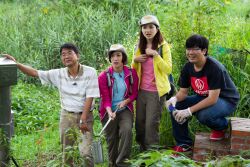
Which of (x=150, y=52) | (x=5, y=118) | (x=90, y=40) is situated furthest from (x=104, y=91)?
(x=90, y=40)

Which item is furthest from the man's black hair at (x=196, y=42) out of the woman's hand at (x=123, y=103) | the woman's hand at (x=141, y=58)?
the woman's hand at (x=123, y=103)

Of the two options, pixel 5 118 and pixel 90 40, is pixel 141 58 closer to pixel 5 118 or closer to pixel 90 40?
pixel 5 118

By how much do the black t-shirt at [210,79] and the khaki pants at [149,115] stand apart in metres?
0.36

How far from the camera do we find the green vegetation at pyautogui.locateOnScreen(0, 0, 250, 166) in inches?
217

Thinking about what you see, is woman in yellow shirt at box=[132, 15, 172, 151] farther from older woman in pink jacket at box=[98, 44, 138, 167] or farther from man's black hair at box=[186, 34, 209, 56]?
man's black hair at box=[186, 34, 209, 56]

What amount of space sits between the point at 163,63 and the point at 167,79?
278mm

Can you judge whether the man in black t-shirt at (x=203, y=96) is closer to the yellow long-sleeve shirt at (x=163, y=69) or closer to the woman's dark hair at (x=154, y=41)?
the yellow long-sleeve shirt at (x=163, y=69)

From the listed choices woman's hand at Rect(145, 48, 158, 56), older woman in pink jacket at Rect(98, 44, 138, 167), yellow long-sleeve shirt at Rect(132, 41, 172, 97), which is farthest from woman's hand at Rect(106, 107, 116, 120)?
woman's hand at Rect(145, 48, 158, 56)

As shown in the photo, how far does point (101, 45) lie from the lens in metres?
9.20

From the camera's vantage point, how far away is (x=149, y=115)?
4.71 metres

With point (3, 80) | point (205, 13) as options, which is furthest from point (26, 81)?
point (3, 80)

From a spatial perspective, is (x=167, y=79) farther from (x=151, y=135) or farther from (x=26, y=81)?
(x=26, y=81)

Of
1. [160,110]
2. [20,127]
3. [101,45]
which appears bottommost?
[20,127]

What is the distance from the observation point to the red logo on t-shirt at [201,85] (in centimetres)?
455
